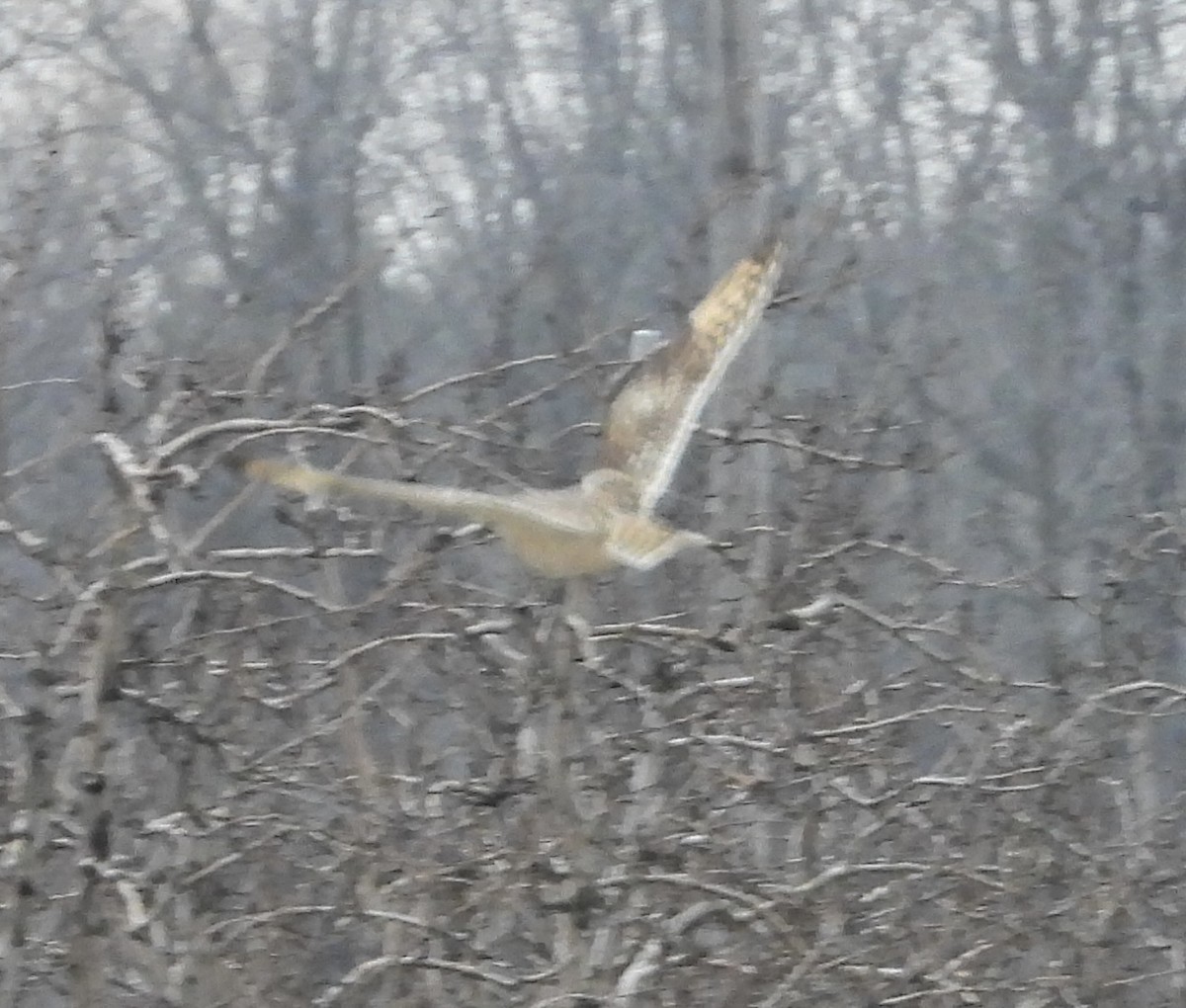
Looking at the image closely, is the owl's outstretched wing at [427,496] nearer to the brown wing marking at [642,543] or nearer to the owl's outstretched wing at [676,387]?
the brown wing marking at [642,543]

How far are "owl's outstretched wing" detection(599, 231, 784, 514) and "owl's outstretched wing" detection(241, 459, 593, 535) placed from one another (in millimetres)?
476

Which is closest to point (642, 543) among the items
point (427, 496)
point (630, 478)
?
point (630, 478)

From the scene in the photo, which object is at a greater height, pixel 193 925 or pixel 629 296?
pixel 193 925

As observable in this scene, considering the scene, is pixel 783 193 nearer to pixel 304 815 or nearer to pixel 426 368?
pixel 426 368

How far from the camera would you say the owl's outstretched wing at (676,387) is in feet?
15.6

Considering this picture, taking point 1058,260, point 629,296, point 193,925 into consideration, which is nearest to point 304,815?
point 193,925

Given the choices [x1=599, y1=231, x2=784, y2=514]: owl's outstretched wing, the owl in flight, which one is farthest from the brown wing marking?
[x1=599, y1=231, x2=784, y2=514]: owl's outstretched wing

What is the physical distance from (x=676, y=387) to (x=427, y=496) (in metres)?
1.38

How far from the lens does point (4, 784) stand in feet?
15.5

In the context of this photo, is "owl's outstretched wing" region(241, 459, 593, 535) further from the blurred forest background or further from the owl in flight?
the blurred forest background

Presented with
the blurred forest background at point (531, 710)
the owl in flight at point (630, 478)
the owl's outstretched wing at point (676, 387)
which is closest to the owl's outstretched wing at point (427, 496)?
the owl in flight at point (630, 478)

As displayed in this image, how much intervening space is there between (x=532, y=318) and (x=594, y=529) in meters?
9.06

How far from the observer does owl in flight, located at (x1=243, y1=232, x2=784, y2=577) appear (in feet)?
12.3

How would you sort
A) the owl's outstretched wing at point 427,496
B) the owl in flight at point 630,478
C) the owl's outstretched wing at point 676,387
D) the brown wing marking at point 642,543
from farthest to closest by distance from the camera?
the owl's outstretched wing at point 676,387 → the brown wing marking at point 642,543 → the owl in flight at point 630,478 → the owl's outstretched wing at point 427,496
